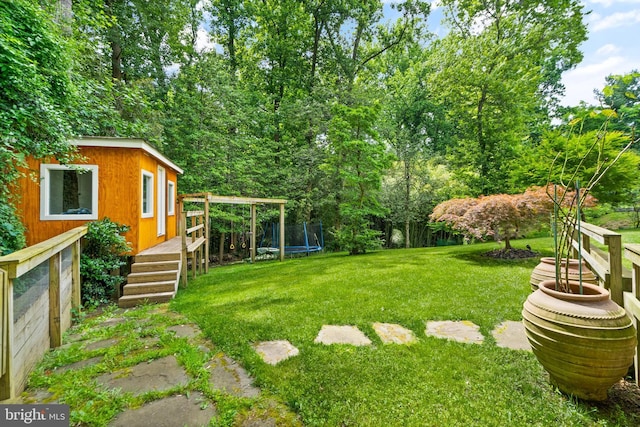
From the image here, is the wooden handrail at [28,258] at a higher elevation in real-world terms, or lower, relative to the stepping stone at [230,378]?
higher

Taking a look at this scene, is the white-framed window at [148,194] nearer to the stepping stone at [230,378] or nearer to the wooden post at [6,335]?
the wooden post at [6,335]

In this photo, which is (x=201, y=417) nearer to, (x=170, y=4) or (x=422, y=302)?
(x=422, y=302)

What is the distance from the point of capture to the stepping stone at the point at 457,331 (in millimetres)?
2605

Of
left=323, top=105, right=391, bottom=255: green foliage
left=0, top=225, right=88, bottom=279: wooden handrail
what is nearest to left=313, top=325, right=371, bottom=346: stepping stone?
left=0, top=225, right=88, bottom=279: wooden handrail

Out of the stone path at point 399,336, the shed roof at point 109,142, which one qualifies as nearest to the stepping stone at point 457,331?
the stone path at point 399,336

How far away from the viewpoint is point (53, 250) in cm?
261

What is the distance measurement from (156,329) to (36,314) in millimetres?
1063

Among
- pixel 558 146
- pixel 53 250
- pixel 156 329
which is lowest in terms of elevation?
pixel 156 329

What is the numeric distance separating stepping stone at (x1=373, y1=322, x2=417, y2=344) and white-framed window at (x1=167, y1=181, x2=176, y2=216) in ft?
22.9

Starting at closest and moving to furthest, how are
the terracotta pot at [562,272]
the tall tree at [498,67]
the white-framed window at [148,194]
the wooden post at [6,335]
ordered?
the wooden post at [6,335], the terracotta pot at [562,272], the white-framed window at [148,194], the tall tree at [498,67]

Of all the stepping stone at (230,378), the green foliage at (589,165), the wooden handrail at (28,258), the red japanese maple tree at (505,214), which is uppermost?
the green foliage at (589,165)

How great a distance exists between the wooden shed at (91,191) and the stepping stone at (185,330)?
2702 millimetres

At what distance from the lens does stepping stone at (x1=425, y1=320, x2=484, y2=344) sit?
2.61 m

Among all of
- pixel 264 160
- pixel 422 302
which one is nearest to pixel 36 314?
pixel 422 302
